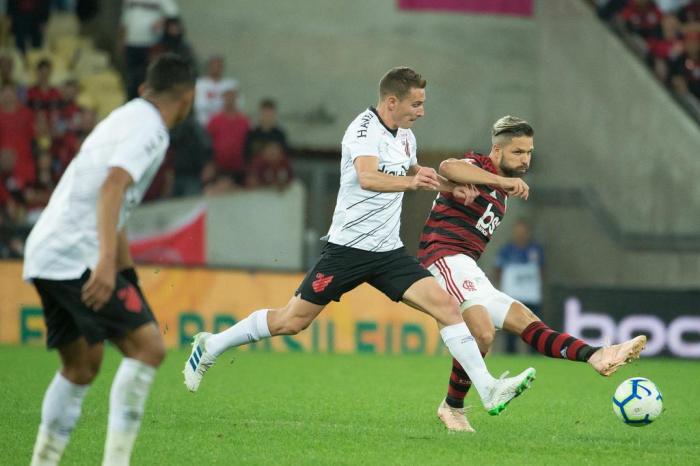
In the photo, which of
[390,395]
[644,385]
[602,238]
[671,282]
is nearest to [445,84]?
[602,238]

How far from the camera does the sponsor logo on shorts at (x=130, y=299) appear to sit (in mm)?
5535

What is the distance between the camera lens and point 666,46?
1992cm

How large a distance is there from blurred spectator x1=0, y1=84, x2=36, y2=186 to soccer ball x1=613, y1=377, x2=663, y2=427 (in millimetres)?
10440

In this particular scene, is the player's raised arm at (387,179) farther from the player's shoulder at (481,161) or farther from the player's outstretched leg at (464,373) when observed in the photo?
the player's outstretched leg at (464,373)

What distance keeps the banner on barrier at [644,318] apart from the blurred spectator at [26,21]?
8.86m

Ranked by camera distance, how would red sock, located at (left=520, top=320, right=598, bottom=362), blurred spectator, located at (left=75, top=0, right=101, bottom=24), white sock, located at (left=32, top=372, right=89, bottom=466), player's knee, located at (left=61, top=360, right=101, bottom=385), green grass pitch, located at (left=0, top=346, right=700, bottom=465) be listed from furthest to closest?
blurred spectator, located at (left=75, top=0, right=101, bottom=24) → red sock, located at (left=520, top=320, right=598, bottom=362) → green grass pitch, located at (left=0, top=346, right=700, bottom=465) → player's knee, located at (left=61, top=360, right=101, bottom=385) → white sock, located at (left=32, top=372, right=89, bottom=466)

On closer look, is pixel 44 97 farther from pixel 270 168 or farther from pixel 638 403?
pixel 638 403

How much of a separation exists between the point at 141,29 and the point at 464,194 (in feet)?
35.7

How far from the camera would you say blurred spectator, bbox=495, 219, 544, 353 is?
56.3ft

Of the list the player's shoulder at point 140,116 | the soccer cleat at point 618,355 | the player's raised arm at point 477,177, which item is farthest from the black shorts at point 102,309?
the soccer cleat at point 618,355

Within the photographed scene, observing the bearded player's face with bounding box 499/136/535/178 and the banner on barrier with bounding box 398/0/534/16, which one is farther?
the banner on barrier with bounding box 398/0/534/16

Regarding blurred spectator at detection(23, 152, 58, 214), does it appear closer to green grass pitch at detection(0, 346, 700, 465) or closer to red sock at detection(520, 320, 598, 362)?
green grass pitch at detection(0, 346, 700, 465)

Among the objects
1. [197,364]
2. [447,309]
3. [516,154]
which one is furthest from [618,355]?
[197,364]

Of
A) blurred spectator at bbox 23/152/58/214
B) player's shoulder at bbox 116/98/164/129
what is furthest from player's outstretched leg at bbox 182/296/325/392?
blurred spectator at bbox 23/152/58/214
